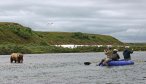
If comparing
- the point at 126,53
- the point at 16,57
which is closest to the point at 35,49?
the point at 16,57

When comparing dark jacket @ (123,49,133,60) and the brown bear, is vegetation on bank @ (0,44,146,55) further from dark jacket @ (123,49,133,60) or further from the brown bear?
dark jacket @ (123,49,133,60)

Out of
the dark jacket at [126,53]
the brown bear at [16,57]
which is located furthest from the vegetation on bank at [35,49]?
the dark jacket at [126,53]

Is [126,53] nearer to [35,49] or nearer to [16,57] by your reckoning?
[16,57]

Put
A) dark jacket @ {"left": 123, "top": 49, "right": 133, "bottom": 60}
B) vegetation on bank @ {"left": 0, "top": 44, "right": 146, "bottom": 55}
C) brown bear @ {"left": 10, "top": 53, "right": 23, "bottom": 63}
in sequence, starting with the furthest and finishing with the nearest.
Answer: vegetation on bank @ {"left": 0, "top": 44, "right": 146, "bottom": 55} → brown bear @ {"left": 10, "top": 53, "right": 23, "bottom": 63} → dark jacket @ {"left": 123, "top": 49, "right": 133, "bottom": 60}

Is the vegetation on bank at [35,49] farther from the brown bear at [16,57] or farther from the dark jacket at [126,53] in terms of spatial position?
the dark jacket at [126,53]

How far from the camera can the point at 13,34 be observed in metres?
174

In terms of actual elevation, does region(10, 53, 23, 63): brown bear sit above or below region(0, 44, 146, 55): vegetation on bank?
above

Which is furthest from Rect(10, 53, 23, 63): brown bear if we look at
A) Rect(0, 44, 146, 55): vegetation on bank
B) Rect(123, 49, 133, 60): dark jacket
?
Rect(0, 44, 146, 55): vegetation on bank

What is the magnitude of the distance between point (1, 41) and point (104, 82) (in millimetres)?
125374

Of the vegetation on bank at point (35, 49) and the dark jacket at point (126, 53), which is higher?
the dark jacket at point (126, 53)

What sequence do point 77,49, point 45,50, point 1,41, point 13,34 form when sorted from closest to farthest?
point 45,50 < point 77,49 < point 1,41 < point 13,34

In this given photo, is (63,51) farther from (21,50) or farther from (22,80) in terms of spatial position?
(22,80)

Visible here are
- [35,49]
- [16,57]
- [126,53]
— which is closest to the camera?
[126,53]

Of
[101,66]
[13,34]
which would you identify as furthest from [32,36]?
[101,66]
